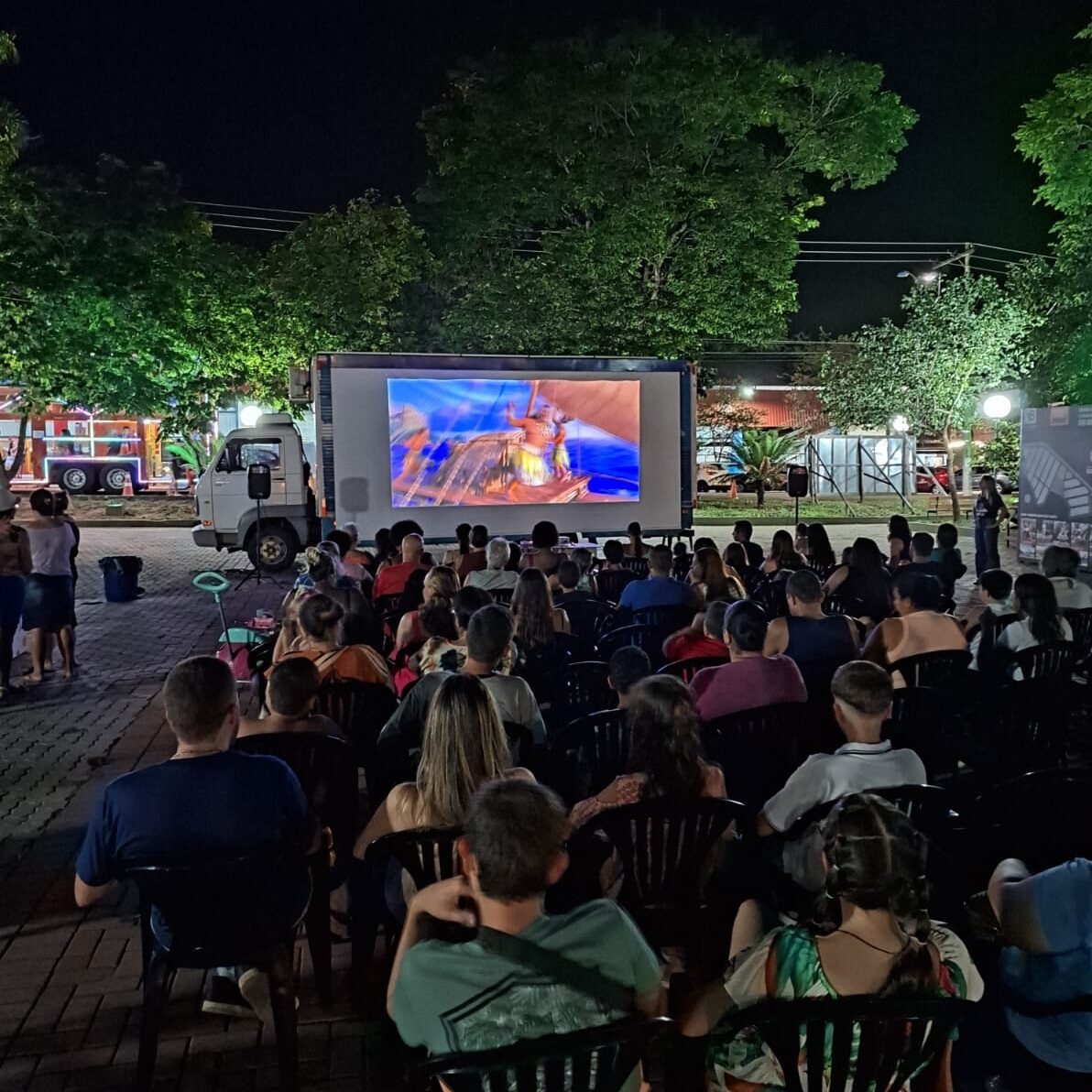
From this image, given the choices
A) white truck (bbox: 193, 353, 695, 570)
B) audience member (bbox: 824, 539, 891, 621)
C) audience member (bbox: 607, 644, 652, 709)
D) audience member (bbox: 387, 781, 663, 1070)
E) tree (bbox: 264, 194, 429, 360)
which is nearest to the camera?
audience member (bbox: 387, 781, 663, 1070)

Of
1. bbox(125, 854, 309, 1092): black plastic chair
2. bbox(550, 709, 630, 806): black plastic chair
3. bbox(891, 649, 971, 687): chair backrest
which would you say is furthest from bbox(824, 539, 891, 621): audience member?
bbox(125, 854, 309, 1092): black plastic chair

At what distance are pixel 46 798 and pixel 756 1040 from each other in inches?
194

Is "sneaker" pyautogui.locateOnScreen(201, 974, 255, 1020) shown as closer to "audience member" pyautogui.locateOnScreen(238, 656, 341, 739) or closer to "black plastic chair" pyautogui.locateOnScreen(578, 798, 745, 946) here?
"audience member" pyautogui.locateOnScreen(238, 656, 341, 739)

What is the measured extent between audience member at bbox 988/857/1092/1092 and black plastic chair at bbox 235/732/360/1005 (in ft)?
7.36

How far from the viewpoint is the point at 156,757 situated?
6312 mm

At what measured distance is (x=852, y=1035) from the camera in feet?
6.00

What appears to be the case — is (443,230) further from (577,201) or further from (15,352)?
(15,352)

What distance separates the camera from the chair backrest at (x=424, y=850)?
279 centimetres

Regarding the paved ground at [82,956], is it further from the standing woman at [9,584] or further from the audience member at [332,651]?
the audience member at [332,651]

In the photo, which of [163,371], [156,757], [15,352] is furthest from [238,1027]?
[163,371]

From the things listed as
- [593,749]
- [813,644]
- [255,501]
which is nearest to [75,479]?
[255,501]

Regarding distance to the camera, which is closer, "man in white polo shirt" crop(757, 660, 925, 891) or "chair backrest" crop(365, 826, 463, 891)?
"chair backrest" crop(365, 826, 463, 891)

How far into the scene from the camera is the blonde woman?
9.50 ft

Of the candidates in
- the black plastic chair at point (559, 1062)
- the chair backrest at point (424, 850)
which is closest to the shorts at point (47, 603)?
the chair backrest at point (424, 850)
